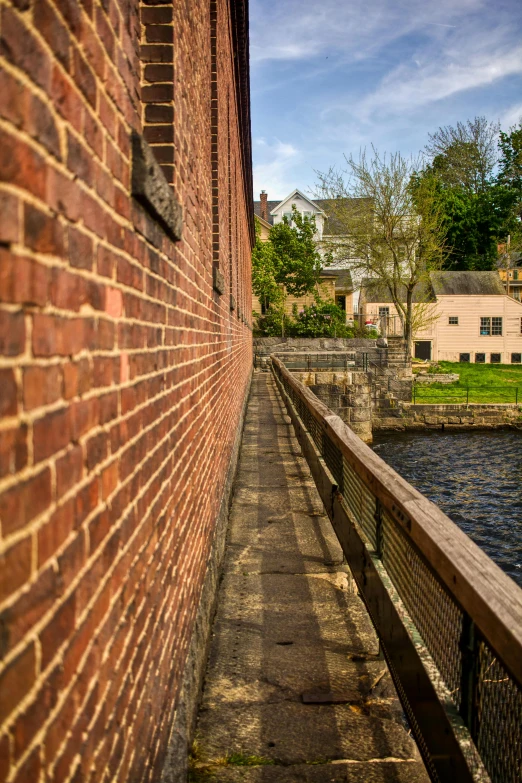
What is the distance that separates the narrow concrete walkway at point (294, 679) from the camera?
272cm

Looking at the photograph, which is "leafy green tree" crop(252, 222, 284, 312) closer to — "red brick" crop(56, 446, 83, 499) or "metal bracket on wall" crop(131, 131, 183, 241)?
"metal bracket on wall" crop(131, 131, 183, 241)

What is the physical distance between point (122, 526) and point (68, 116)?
3.25 feet

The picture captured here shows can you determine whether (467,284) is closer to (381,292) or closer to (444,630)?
(381,292)

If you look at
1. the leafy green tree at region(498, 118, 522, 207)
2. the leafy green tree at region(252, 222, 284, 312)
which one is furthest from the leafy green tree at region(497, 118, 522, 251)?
the leafy green tree at region(252, 222, 284, 312)

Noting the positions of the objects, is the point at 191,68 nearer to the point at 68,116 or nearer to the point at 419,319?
the point at 68,116

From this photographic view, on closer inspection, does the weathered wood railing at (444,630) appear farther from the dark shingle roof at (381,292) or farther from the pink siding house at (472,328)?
Result: the pink siding house at (472,328)

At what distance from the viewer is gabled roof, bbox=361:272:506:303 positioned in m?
46.9

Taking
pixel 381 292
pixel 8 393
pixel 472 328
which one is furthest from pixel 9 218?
pixel 472 328

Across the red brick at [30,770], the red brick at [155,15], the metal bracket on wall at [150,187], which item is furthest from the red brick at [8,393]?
the red brick at [155,15]

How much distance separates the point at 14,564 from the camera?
3.25ft

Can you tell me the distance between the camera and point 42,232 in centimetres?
113

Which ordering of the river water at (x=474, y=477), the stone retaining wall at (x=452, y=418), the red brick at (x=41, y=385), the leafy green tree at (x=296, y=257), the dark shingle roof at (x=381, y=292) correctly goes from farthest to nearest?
the leafy green tree at (x=296, y=257) < the dark shingle roof at (x=381, y=292) < the stone retaining wall at (x=452, y=418) < the river water at (x=474, y=477) < the red brick at (x=41, y=385)

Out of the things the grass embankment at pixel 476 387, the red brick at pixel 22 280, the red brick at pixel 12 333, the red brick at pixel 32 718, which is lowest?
the grass embankment at pixel 476 387

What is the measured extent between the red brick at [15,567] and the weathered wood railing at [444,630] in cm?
101
